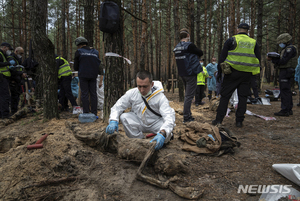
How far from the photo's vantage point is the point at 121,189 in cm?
199

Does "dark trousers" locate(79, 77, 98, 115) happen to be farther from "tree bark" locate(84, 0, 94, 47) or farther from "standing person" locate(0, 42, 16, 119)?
"standing person" locate(0, 42, 16, 119)

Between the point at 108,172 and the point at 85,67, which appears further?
the point at 85,67

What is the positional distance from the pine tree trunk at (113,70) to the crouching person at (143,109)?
1.23m

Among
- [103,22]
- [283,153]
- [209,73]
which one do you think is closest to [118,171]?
[283,153]

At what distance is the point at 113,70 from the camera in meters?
4.14

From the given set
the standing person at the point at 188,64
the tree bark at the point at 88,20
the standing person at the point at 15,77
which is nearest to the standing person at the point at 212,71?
the standing person at the point at 188,64

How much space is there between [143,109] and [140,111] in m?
0.08

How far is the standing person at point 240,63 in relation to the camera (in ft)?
12.7

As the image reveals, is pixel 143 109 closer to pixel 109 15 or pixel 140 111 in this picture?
pixel 140 111

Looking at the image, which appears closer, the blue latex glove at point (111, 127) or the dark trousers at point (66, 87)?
the blue latex glove at point (111, 127)

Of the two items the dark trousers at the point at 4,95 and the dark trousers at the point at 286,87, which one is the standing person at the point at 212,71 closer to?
the dark trousers at the point at 286,87

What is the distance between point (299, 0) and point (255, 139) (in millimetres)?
19193

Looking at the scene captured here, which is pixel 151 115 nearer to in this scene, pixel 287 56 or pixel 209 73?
pixel 287 56

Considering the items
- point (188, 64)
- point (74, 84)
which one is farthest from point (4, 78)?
point (188, 64)
